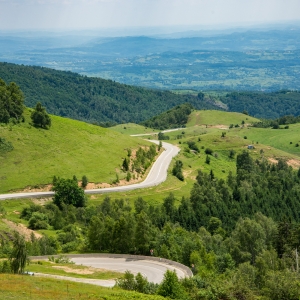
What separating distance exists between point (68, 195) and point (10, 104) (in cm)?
4137

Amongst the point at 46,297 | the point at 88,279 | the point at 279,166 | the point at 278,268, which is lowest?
the point at 279,166

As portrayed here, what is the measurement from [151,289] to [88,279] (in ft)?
33.5

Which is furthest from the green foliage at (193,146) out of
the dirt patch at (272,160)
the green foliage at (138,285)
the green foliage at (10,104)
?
the green foliage at (138,285)

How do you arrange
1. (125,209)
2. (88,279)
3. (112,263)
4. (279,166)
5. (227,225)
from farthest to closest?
(279,166) → (227,225) → (125,209) → (112,263) → (88,279)

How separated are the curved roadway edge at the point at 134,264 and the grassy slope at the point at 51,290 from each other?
50.1ft

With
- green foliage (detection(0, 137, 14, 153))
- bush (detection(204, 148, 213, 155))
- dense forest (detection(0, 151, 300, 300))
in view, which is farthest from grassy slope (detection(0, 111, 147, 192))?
bush (detection(204, 148, 213, 155))

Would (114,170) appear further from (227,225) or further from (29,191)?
(227,225)

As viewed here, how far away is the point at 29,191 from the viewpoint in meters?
115

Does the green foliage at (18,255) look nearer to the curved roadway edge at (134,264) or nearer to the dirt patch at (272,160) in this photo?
the curved roadway edge at (134,264)

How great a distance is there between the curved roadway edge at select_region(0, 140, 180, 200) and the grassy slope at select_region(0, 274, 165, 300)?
6055 centimetres

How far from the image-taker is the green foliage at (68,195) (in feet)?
364

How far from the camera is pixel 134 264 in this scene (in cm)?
7075

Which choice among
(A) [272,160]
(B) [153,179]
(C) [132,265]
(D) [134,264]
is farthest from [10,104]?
(A) [272,160]

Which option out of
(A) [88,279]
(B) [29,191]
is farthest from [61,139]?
(A) [88,279]
